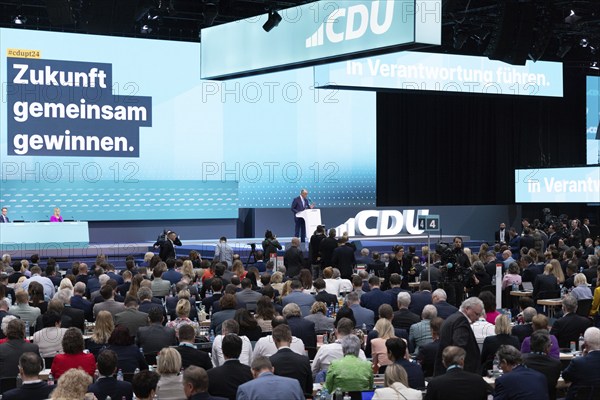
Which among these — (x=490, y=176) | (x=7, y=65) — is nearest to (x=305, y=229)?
(x=7, y=65)

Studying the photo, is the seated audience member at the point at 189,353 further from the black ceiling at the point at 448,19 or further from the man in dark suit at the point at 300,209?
the man in dark suit at the point at 300,209

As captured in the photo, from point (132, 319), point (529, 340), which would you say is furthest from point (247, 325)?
point (529, 340)

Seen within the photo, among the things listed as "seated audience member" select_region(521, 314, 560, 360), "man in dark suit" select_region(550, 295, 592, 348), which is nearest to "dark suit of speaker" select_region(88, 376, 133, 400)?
"seated audience member" select_region(521, 314, 560, 360)

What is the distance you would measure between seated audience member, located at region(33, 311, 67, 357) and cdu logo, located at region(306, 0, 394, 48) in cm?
458

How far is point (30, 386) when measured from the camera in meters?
5.91

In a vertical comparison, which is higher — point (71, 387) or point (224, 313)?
point (71, 387)

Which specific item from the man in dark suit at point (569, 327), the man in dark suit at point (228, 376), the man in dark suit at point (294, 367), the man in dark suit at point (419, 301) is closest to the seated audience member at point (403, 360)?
the man in dark suit at point (294, 367)

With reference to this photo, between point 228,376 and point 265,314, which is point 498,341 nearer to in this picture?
point 265,314

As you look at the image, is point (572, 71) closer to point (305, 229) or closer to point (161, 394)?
point (305, 229)

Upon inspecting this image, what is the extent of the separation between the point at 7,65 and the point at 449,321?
52.5ft

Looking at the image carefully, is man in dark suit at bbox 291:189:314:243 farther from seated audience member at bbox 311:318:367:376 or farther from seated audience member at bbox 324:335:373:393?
seated audience member at bbox 324:335:373:393

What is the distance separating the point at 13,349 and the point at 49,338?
2.68 feet

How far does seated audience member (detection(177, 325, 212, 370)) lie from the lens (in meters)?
7.05

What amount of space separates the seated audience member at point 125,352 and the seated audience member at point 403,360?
6.82 feet
